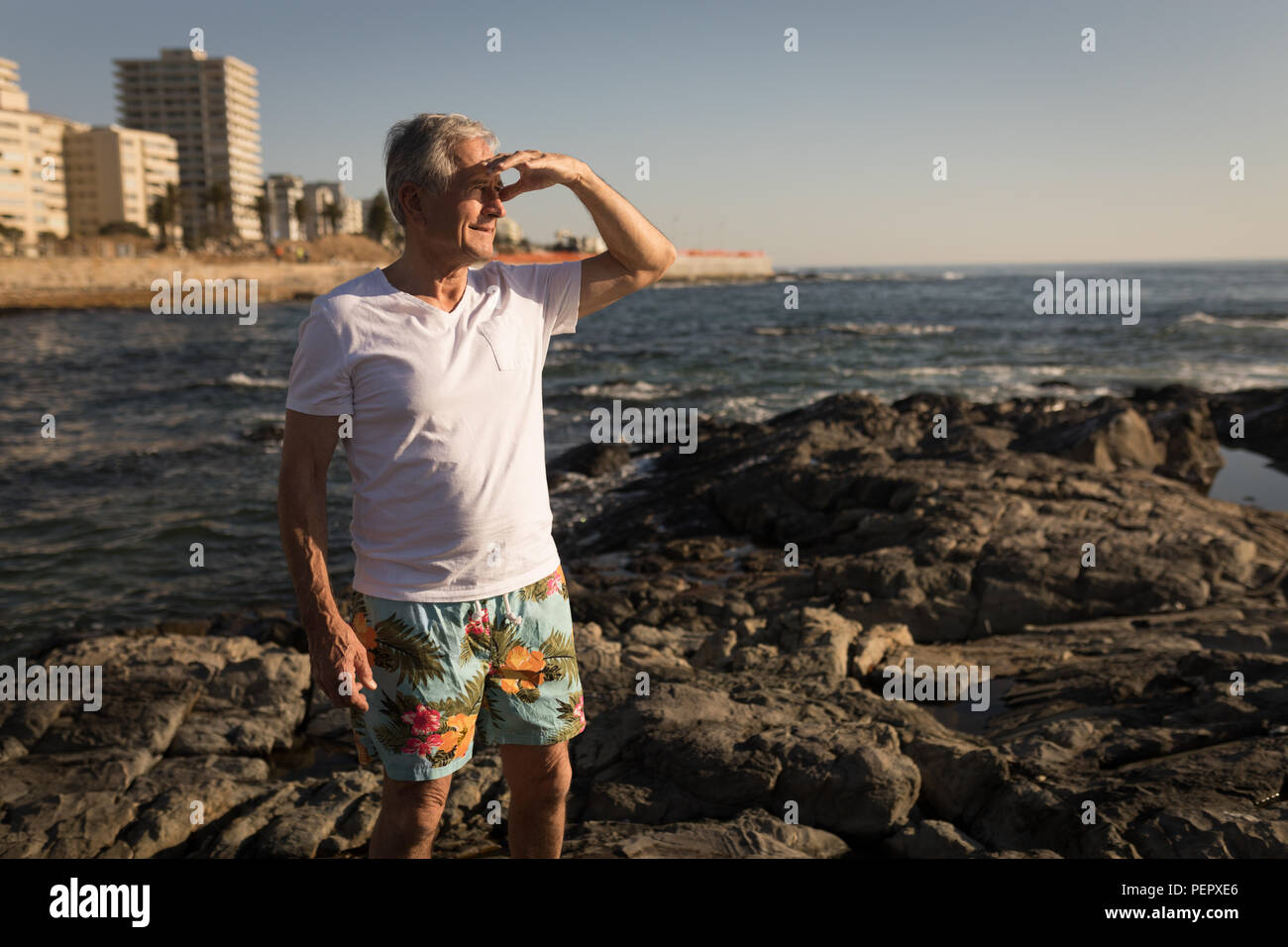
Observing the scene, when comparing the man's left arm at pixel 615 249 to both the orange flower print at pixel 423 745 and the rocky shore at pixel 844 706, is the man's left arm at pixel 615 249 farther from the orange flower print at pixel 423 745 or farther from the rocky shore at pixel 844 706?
the rocky shore at pixel 844 706

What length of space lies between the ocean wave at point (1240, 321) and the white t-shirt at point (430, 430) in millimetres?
43136

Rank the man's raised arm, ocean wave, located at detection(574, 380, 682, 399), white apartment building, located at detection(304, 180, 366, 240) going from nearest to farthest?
the man's raised arm → ocean wave, located at detection(574, 380, 682, 399) → white apartment building, located at detection(304, 180, 366, 240)

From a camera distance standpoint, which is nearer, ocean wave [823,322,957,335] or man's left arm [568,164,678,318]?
man's left arm [568,164,678,318]

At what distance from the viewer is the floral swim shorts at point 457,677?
2.39 meters

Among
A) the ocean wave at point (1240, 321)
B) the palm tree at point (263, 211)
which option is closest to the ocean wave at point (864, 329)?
the ocean wave at point (1240, 321)

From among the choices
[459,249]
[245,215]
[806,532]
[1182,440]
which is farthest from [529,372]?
[245,215]

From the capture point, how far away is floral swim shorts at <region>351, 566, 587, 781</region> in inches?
94.0

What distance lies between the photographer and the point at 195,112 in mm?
128875

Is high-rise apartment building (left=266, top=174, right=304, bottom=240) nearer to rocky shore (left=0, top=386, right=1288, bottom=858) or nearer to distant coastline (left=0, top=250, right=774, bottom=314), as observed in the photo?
distant coastline (left=0, top=250, right=774, bottom=314)

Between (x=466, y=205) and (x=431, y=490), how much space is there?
2.44 feet

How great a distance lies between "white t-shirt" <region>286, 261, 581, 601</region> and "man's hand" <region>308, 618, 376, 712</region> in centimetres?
15

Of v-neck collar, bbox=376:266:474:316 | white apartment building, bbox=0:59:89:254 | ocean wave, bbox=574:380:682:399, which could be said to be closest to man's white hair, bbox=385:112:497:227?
v-neck collar, bbox=376:266:474:316
